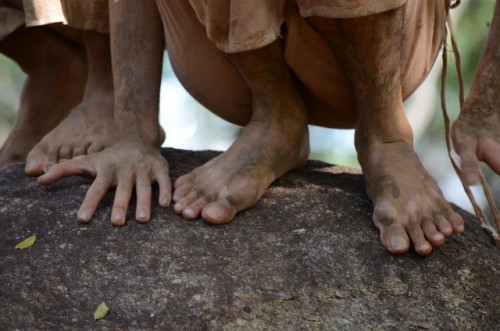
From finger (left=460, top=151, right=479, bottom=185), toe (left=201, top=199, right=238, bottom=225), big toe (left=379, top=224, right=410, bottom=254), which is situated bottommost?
toe (left=201, top=199, right=238, bottom=225)

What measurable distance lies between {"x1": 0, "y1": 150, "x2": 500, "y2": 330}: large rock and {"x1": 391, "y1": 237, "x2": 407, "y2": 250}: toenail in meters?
0.04

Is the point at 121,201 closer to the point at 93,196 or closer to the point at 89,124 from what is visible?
the point at 93,196

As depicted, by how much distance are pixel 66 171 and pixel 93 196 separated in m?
0.20

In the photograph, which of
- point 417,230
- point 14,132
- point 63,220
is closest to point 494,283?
point 417,230

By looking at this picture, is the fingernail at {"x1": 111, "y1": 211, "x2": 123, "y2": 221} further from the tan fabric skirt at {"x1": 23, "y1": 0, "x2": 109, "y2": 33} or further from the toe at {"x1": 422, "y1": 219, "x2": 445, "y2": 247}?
the tan fabric skirt at {"x1": 23, "y1": 0, "x2": 109, "y2": 33}

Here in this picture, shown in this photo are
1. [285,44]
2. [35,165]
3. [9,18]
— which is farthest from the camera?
[9,18]

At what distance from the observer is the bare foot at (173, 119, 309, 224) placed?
269cm

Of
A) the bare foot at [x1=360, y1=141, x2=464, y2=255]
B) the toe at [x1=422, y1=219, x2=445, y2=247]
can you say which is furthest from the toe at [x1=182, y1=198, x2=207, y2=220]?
the toe at [x1=422, y1=219, x2=445, y2=247]

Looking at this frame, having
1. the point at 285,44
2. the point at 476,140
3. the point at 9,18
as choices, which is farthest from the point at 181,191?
the point at 9,18

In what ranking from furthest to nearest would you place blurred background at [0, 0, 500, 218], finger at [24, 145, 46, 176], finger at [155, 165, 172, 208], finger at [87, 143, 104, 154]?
blurred background at [0, 0, 500, 218] < finger at [87, 143, 104, 154] < finger at [24, 145, 46, 176] < finger at [155, 165, 172, 208]

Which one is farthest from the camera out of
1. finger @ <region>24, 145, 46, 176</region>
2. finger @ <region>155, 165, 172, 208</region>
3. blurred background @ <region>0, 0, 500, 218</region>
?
blurred background @ <region>0, 0, 500, 218</region>

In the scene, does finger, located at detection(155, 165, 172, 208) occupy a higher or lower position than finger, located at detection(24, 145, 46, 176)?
higher

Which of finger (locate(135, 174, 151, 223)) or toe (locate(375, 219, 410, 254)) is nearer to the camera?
toe (locate(375, 219, 410, 254))

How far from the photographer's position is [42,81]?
3.86 metres
